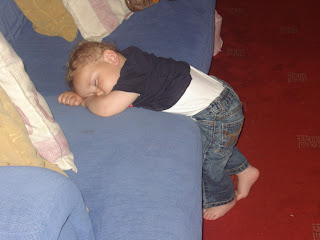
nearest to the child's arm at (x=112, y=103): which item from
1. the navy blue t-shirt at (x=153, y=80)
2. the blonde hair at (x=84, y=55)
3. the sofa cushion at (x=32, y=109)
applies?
the navy blue t-shirt at (x=153, y=80)

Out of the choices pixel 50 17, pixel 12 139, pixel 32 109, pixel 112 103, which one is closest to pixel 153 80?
pixel 112 103

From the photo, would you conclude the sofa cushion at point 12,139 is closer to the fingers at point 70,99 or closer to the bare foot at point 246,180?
the fingers at point 70,99

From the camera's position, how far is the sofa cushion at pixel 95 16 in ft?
5.39

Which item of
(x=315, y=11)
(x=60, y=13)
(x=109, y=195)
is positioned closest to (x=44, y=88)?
(x=60, y=13)

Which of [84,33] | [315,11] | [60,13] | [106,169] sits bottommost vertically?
[315,11]

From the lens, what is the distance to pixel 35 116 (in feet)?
3.01

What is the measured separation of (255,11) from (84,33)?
1.68m

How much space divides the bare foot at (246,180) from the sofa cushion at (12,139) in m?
0.95

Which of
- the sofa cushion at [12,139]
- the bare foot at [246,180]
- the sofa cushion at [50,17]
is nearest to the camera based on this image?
the sofa cushion at [12,139]

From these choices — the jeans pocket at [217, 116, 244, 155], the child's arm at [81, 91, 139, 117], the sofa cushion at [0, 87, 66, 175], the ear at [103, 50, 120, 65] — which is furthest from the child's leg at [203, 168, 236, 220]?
the sofa cushion at [0, 87, 66, 175]

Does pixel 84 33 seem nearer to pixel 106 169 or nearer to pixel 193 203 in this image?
pixel 106 169

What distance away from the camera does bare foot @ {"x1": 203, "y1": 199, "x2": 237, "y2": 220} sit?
149 cm

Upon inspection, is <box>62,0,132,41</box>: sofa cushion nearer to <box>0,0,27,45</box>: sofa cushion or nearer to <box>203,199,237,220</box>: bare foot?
<box>0,0,27,45</box>: sofa cushion

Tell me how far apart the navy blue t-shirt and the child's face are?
0.11 ft
